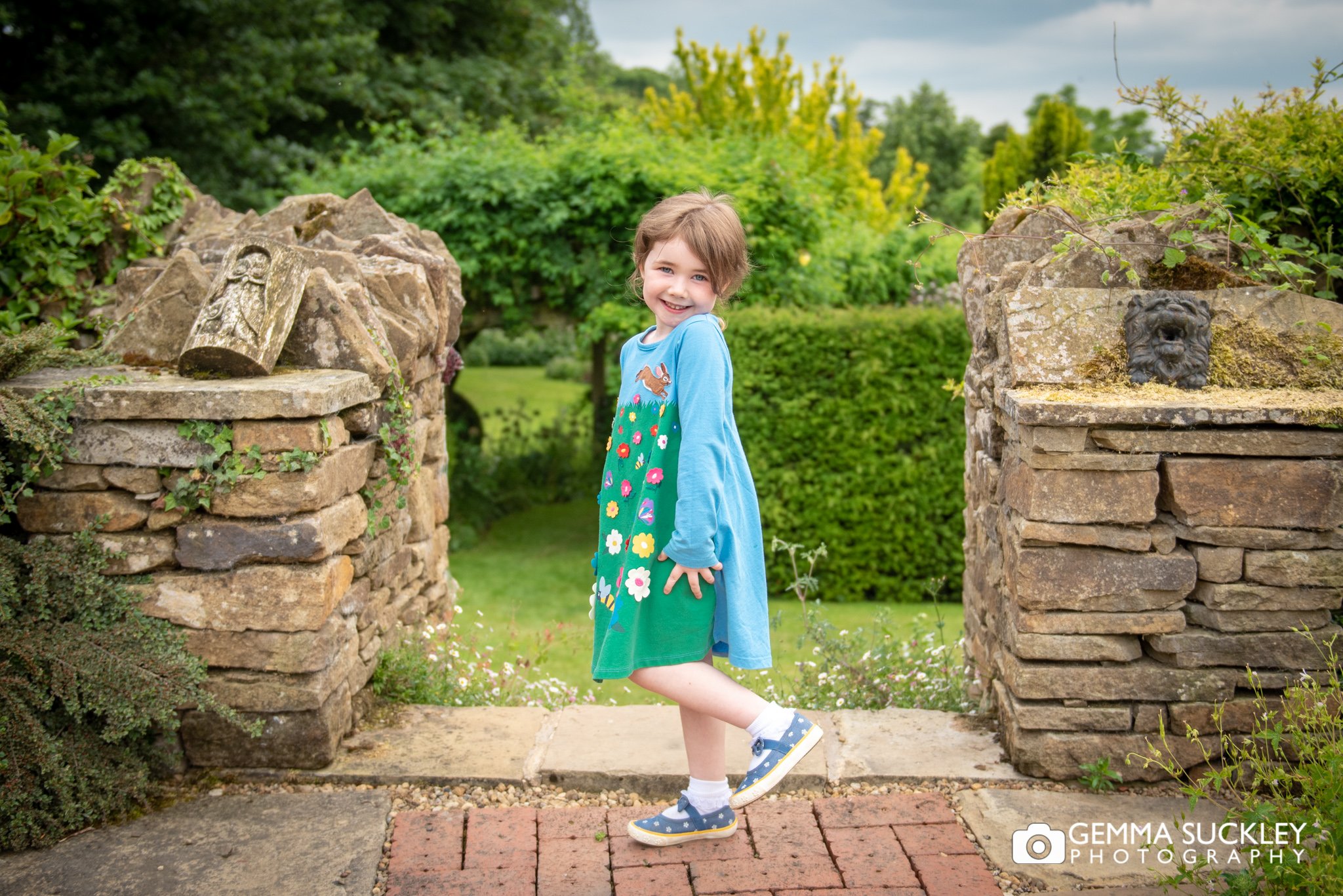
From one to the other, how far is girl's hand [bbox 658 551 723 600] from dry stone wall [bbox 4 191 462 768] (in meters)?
1.13

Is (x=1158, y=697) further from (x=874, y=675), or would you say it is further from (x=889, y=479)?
(x=889, y=479)

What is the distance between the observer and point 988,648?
140 inches

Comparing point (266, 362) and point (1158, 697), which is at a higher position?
point (266, 362)

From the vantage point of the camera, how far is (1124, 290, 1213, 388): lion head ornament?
2.95m

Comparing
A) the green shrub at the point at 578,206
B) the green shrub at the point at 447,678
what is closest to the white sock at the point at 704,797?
the green shrub at the point at 447,678

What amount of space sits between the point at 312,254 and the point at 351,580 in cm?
124

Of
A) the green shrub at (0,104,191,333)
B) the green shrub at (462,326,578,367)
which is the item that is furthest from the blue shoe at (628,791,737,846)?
the green shrub at (462,326,578,367)

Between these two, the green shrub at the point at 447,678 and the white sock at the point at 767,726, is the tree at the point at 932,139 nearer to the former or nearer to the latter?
the green shrub at the point at 447,678

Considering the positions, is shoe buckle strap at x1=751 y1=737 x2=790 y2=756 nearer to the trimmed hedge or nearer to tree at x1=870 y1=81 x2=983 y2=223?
the trimmed hedge

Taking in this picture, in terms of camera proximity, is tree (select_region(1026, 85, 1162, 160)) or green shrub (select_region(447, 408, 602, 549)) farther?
tree (select_region(1026, 85, 1162, 160))

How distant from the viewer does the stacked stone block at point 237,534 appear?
9.38 feet

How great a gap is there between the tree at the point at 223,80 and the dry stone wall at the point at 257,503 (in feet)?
20.1

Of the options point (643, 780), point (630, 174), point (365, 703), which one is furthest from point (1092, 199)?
point (630, 174)

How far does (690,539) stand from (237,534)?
141 centimetres
